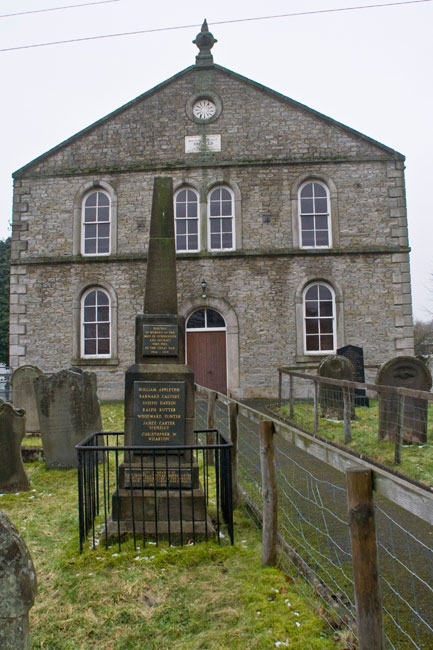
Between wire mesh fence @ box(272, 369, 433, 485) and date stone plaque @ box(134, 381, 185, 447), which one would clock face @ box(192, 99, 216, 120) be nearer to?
wire mesh fence @ box(272, 369, 433, 485)

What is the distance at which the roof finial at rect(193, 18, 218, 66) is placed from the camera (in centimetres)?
1645

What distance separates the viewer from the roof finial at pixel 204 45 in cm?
1645

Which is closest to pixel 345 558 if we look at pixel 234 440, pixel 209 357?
pixel 234 440

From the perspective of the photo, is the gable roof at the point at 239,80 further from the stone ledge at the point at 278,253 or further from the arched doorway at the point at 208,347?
the arched doorway at the point at 208,347

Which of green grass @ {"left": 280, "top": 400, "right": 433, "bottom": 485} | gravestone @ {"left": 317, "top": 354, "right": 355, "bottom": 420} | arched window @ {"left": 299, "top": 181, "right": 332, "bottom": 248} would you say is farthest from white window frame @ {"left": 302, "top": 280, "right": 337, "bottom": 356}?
gravestone @ {"left": 317, "top": 354, "right": 355, "bottom": 420}

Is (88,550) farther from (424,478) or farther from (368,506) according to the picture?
(424,478)

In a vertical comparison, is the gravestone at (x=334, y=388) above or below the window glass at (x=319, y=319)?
below

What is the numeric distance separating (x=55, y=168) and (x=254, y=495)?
14141 millimetres

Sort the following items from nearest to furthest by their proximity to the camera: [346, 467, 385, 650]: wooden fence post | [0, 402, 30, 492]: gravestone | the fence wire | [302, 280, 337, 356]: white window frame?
[346, 467, 385, 650]: wooden fence post, the fence wire, [0, 402, 30, 492]: gravestone, [302, 280, 337, 356]: white window frame

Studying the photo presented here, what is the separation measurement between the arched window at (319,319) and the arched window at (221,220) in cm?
304

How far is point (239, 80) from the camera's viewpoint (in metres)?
16.3

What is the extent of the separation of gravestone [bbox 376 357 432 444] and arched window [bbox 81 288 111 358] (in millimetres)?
9594

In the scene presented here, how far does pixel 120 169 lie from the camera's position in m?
15.9

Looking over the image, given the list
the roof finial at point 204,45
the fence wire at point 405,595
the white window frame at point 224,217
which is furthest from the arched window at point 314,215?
the fence wire at point 405,595
